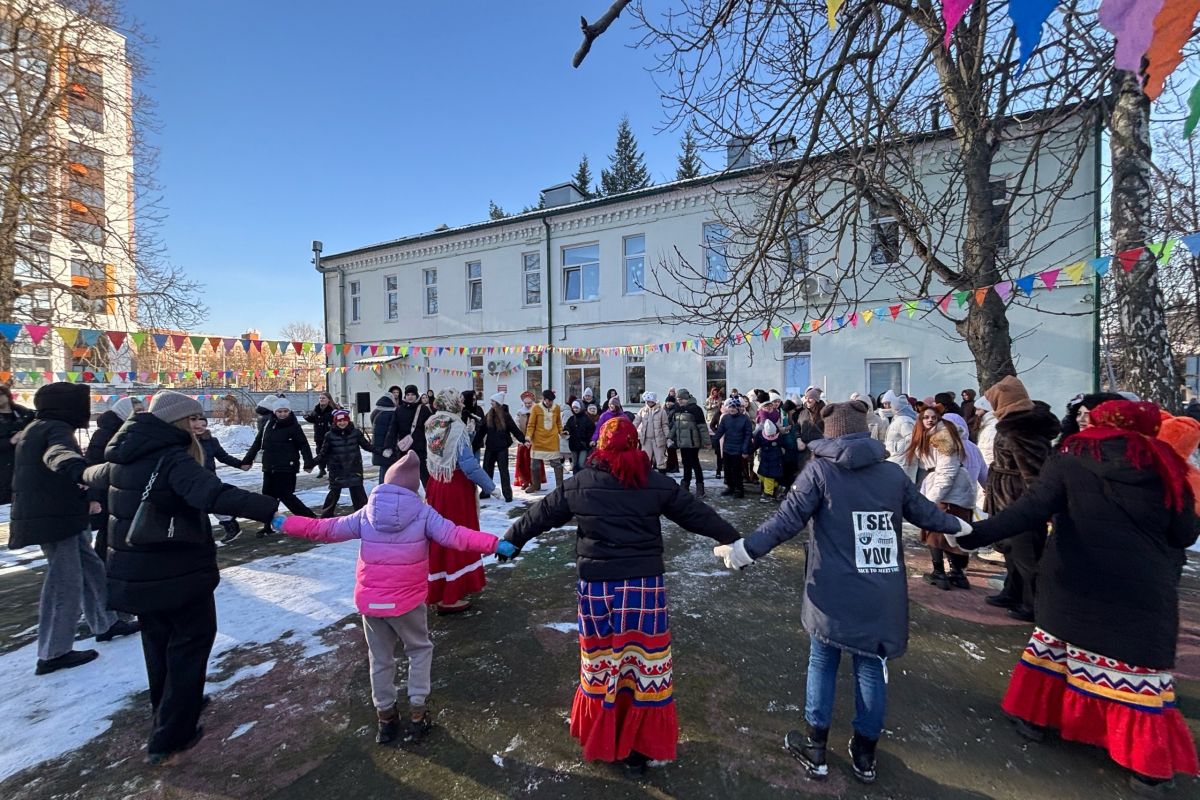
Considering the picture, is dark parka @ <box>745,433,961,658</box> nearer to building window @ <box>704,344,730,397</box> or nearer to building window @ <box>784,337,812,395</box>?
building window @ <box>784,337,812,395</box>

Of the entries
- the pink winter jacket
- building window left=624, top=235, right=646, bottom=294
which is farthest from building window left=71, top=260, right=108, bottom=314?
the pink winter jacket

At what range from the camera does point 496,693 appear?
10.7ft

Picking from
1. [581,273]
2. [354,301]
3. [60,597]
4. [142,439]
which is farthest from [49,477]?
[354,301]

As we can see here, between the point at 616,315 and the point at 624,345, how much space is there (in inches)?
37.9

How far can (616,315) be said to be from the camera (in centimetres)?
1595

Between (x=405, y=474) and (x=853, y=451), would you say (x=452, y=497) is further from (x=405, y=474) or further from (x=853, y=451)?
(x=853, y=451)

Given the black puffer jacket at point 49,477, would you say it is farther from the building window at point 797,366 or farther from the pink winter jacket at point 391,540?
the building window at point 797,366

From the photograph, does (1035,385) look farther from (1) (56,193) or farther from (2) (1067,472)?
(1) (56,193)

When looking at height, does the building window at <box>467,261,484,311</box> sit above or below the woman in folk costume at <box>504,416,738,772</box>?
above

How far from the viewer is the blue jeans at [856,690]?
2443 millimetres

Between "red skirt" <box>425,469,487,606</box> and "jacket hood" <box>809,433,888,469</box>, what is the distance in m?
2.95

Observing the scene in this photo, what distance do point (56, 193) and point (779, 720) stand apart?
51.2ft

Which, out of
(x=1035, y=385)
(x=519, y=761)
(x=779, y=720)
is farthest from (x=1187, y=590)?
(x=1035, y=385)

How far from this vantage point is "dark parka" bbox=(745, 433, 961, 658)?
2.43m
